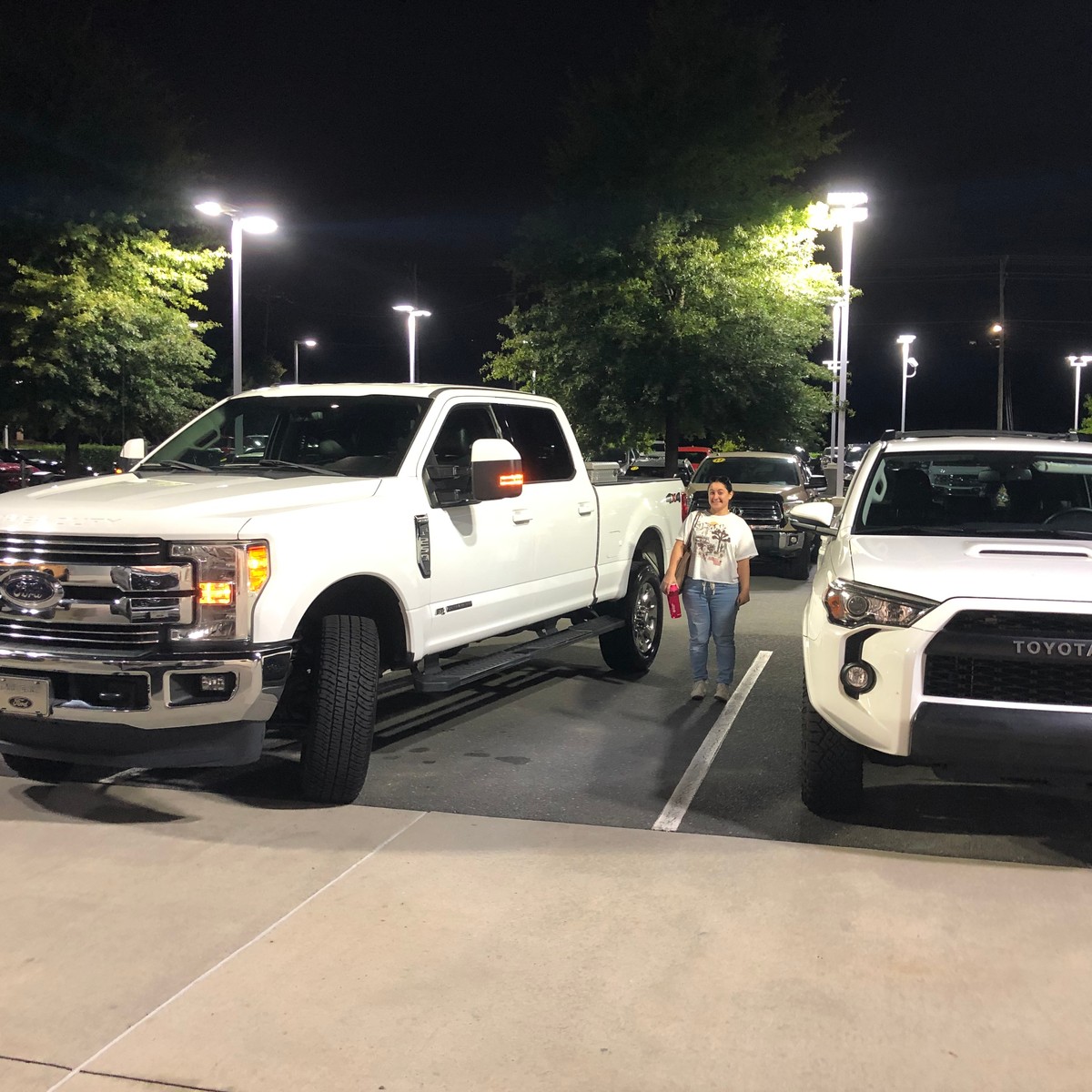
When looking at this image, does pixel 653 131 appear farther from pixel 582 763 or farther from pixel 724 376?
pixel 582 763

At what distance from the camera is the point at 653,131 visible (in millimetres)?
20906

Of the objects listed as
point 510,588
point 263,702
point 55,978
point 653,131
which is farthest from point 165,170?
point 55,978

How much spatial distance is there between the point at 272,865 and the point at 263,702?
0.71 meters

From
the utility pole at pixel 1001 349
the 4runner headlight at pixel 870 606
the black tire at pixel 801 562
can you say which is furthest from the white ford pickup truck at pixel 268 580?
the utility pole at pixel 1001 349

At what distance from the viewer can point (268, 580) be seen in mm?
5297

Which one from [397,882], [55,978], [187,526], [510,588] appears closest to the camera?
[55,978]

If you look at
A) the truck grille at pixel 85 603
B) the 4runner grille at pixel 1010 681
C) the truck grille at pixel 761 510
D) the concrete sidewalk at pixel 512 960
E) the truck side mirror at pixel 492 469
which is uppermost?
the truck side mirror at pixel 492 469

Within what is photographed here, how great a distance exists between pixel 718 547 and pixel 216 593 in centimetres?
410

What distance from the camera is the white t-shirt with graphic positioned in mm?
8336

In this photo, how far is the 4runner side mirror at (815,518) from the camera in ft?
21.2

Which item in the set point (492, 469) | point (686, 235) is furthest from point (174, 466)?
point (686, 235)

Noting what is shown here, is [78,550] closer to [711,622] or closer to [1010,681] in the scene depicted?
[1010,681]

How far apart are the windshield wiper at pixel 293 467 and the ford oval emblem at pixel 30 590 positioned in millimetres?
1631

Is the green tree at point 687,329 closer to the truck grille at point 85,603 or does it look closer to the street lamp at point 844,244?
the street lamp at point 844,244
